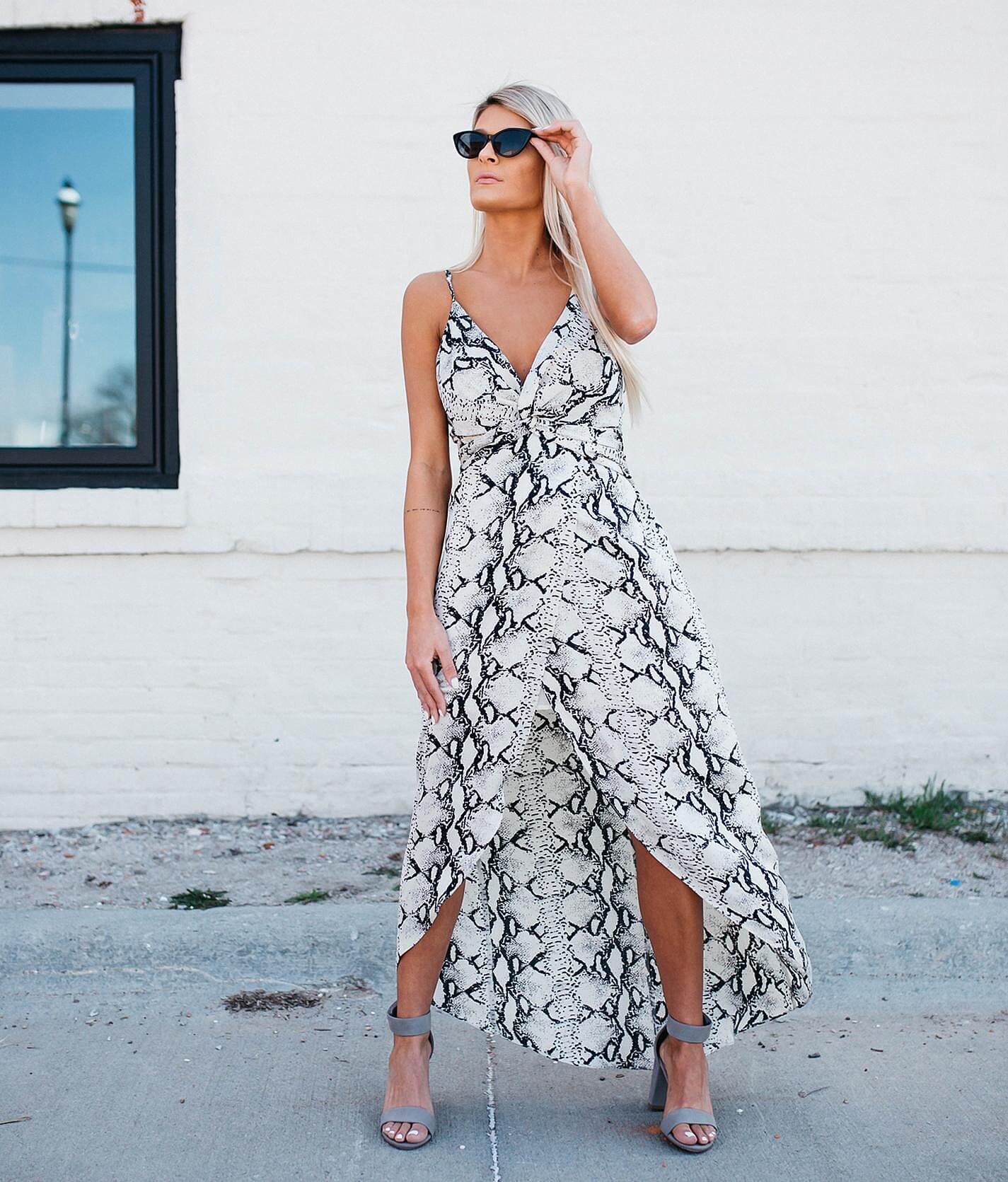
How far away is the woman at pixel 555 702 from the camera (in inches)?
86.7

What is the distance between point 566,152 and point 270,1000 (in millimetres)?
2122

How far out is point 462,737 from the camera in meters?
2.26

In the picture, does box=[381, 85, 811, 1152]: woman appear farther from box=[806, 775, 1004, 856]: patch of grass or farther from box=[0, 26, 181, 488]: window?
box=[0, 26, 181, 488]: window

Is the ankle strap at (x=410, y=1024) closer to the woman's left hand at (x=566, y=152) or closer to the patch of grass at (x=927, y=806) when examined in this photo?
the woman's left hand at (x=566, y=152)

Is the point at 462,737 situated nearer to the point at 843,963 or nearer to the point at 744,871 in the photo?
the point at 744,871

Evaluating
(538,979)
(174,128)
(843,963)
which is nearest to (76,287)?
(174,128)

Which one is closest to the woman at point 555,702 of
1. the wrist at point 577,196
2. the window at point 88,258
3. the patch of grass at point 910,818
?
the wrist at point 577,196

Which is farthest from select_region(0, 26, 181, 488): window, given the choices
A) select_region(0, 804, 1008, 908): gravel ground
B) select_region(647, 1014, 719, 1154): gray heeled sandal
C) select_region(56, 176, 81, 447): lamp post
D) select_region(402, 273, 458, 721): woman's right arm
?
select_region(647, 1014, 719, 1154): gray heeled sandal

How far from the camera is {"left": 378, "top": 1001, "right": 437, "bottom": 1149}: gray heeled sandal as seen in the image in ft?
7.50

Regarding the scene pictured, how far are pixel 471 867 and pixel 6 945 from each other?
5.02ft

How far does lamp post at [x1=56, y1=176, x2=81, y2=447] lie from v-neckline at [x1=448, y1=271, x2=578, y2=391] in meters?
2.37

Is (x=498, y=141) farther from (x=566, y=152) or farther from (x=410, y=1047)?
(x=410, y=1047)

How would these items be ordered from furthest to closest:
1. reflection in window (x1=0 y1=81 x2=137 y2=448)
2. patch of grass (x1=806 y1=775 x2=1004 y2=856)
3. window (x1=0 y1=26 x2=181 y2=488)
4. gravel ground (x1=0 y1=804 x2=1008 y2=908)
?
reflection in window (x1=0 y1=81 x2=137 y2=448) < window (x1=0 y1=26 x2=181 y2=488) < patch of grass (x1=806 y1=775 x2=1004 y2=856) < gravel ground (x1=0 y1=804 x2=1008 y2=908)

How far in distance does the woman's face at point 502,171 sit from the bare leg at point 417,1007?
4.38 ft
